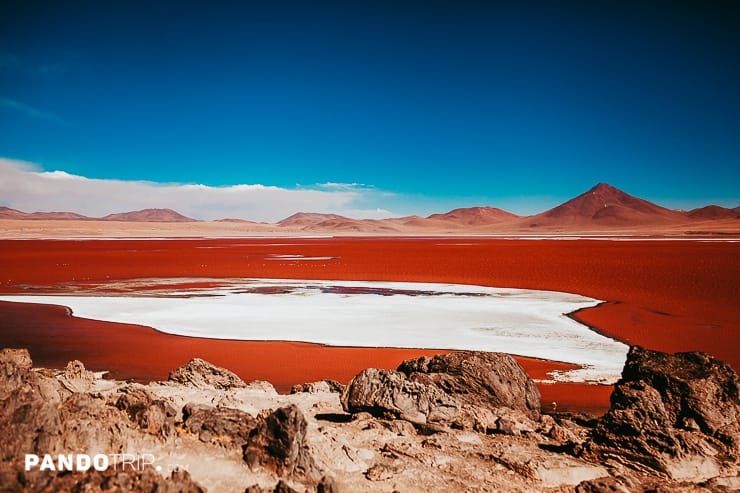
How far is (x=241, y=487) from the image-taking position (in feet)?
12.7

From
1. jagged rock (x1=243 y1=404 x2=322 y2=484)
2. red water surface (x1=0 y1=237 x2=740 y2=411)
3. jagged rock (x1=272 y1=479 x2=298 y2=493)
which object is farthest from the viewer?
red water surface (x1=0 y1=237 x2=740 y2=411)

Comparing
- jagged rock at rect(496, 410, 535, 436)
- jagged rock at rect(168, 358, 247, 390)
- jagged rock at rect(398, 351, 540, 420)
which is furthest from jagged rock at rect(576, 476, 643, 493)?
jagged rock at rect(168, 358, 247, 390)

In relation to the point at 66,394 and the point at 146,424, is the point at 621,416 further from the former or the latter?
the point at 66,394

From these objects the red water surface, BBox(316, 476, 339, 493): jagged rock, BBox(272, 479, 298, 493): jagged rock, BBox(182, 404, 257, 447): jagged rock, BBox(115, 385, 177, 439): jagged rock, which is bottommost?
the red water surface

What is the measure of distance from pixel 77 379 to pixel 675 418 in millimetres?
7157

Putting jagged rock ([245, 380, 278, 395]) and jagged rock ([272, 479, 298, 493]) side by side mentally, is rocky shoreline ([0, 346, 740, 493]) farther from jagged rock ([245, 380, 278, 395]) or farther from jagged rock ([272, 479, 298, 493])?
jagged rock ([245, 380, 278, 395])

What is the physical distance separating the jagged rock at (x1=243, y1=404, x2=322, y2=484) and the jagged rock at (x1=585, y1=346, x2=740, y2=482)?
2.78m

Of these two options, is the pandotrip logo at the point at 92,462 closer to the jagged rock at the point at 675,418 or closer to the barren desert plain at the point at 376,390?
the barren desert plain at the point at 376,390

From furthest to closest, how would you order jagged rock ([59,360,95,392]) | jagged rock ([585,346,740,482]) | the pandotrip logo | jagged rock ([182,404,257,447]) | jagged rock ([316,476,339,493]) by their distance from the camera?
jagged rock ([59,360,95,392]) < jagged rock ([585,346,740,482]) < jagged rock ([182,404,257,447]) < jagged rock ([316,476,339,493]) < the pandotrip logo

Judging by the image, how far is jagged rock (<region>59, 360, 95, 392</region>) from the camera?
6227mm

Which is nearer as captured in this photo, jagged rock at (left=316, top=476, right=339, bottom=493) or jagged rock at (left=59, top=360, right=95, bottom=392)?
jagged rock at (left=316, top=476, right=339, bottom=493)

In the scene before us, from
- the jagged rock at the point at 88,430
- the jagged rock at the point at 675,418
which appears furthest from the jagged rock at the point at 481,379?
the jagged rock at the point at 88,430

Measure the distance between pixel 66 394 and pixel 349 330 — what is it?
8792 mm

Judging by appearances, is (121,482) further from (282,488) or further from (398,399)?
(398,399)
